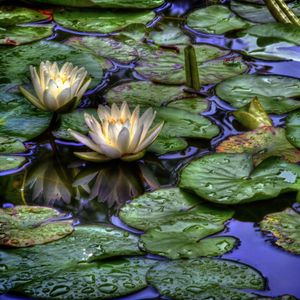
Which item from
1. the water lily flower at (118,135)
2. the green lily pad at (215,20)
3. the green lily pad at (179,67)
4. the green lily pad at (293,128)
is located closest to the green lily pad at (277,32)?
Result: the green lily pad at (215,20)

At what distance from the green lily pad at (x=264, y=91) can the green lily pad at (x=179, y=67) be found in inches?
3.4

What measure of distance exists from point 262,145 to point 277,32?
103 centimetres

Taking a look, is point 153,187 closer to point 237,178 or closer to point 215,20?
point 237,178

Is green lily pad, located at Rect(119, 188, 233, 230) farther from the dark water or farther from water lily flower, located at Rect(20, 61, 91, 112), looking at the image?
water lily flower, located at Rect(20, 61, 91, 112)

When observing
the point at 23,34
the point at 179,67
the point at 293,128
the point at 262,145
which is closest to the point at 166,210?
the point at 262,145

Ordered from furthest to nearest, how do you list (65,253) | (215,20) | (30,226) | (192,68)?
(215,20)
(192,68)
(30,226)
(65,253)

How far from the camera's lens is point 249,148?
2.46 metres

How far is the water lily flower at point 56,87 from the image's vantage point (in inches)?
103

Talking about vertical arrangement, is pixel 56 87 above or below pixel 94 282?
above

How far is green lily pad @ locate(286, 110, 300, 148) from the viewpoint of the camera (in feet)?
8.13

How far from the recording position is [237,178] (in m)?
2.27

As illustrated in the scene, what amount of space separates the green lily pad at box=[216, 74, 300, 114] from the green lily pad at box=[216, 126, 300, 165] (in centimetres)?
21

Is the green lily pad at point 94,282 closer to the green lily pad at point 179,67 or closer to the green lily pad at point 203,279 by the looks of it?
the green lily pad at point 203,279

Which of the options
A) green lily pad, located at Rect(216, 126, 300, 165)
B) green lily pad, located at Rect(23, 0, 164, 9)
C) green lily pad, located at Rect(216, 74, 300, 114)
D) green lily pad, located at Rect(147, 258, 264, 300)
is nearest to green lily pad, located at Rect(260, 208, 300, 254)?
green lily pad, located at Rect(147, 258, 264, 300)
